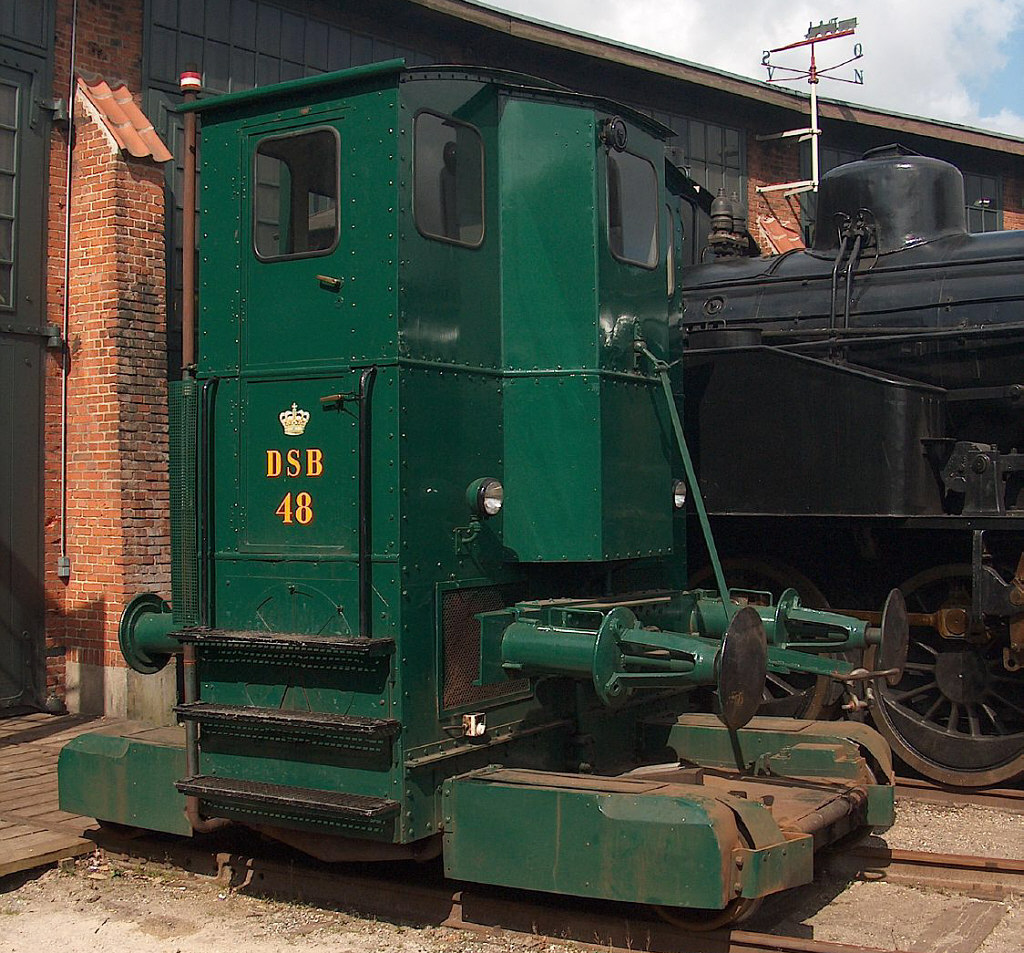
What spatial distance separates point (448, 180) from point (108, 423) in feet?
15.9

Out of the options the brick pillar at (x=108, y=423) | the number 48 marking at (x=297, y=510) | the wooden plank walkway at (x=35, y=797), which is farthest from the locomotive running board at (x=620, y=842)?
the brick pillar at (x=108, y=423)

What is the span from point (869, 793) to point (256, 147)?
13.0ft

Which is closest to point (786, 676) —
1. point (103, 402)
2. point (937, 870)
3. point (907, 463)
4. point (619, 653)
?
point (907, 463)

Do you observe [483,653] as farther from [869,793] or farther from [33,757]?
[33,757]

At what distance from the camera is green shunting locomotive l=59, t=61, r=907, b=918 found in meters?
4.71

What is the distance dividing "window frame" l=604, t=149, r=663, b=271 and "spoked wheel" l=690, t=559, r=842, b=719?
281cm

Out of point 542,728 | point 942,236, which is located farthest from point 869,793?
point 942,236

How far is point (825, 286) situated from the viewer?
8.69 meters

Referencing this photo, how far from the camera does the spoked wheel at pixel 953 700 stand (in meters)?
7.48

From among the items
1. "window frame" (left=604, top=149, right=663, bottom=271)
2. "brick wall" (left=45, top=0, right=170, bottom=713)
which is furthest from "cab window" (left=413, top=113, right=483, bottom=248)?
"brick wall" (left=45, top=0, right=170, bottom=713)

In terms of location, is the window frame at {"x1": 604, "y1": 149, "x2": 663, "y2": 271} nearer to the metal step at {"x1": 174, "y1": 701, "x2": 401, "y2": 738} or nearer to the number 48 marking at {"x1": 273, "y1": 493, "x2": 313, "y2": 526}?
the number 48 marking at {"x1": 273, "y1": 493, "x2": 313, "y2": 526}

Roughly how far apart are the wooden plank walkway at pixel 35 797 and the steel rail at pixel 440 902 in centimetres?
30

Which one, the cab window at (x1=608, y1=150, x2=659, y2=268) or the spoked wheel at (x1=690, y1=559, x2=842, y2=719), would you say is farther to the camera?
the spoked wheel at (x1=690, y1=559, x2=842, y2=719)

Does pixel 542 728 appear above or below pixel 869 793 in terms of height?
above
